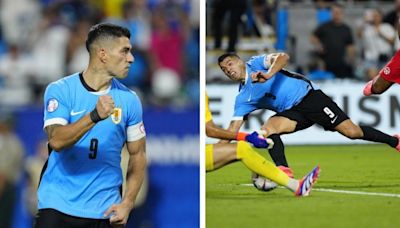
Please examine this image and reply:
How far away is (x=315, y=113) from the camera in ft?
15.9

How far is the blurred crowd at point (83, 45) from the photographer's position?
7.13 meters

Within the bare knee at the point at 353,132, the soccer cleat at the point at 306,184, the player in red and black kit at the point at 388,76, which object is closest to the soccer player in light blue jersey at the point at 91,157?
the soccer cleat at the point at 306,184

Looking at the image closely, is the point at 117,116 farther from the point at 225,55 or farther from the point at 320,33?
the point at 320,33

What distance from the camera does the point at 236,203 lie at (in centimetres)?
498

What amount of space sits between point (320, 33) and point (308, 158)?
1.23 m

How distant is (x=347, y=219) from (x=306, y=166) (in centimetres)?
38

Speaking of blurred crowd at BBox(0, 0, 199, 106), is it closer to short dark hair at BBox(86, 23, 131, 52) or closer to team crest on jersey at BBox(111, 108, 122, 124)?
short dark hair at BBox(86, 23, 131, 52)

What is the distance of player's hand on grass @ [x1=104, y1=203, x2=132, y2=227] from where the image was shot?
135 inches

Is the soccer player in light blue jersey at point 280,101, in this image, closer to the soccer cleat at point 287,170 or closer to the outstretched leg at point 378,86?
the soccer cleat at point 287,170

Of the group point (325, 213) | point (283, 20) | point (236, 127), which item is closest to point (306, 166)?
point (325, 213)

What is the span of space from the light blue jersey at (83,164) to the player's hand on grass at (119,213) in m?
0.07

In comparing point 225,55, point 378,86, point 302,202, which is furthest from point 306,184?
point 225,55

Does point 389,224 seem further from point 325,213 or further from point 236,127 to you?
point 236,127

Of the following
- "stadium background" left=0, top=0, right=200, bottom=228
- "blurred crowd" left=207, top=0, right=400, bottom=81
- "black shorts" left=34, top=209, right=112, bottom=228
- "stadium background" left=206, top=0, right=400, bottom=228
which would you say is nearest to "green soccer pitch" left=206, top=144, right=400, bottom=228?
"stadium background" left=206, top=0, right=400, bottom=228
